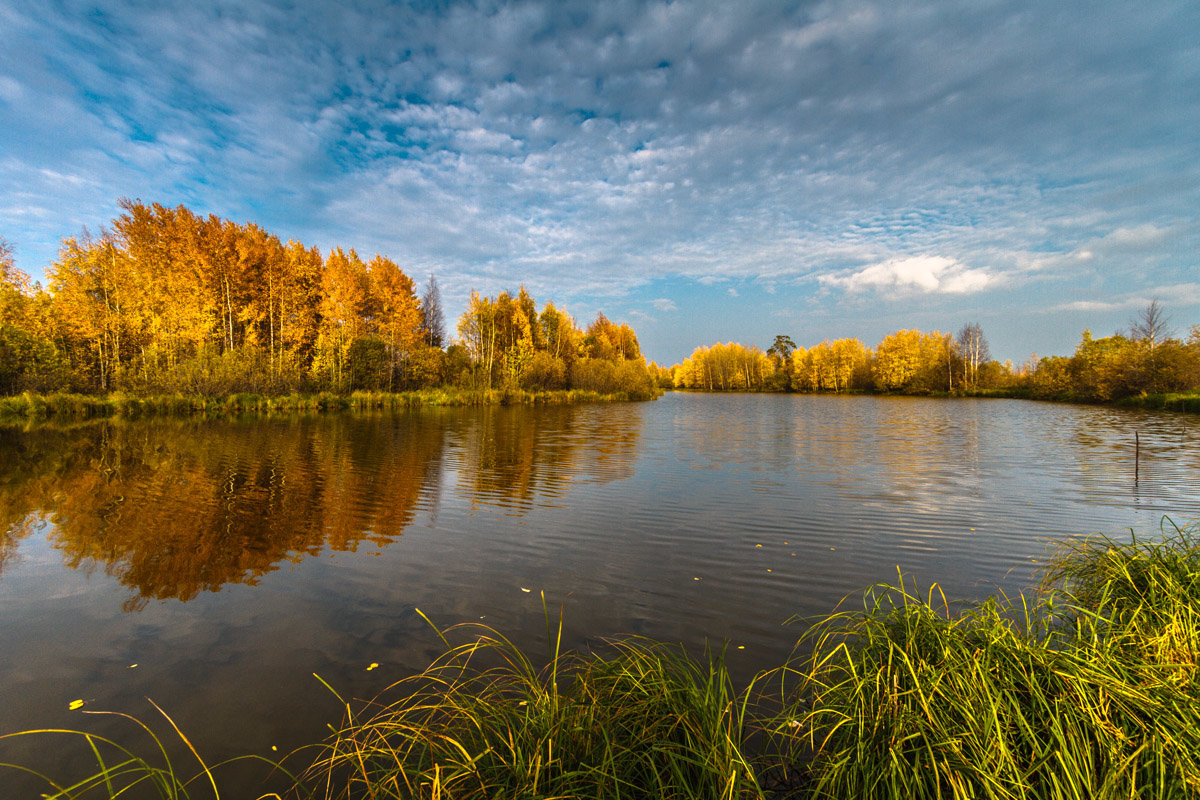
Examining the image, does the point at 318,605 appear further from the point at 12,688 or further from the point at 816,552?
the point at 816,552

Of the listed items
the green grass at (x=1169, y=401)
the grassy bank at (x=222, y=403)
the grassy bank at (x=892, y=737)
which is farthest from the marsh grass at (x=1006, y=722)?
the green grass at (x=1169, y=401)

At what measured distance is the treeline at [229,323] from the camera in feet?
78.8

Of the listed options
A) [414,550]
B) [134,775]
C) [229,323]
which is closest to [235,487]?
[414,550]

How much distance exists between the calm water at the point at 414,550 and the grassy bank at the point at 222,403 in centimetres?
777

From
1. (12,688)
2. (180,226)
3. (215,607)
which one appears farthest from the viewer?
(180,226)

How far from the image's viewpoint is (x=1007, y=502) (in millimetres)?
9023

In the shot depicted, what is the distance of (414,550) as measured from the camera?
6.64m

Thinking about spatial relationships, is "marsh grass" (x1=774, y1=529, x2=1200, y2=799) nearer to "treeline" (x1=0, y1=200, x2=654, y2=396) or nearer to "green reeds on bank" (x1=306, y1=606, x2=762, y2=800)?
"green reeds on bank" (x1=306, y1=606, x2=762, y2=800)

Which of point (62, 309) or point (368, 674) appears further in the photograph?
point (62, 309)

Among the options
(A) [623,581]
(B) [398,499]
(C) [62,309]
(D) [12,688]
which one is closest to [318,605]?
(D) [12,688]

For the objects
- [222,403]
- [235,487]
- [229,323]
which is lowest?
[235,487]

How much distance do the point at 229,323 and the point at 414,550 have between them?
1283 inches

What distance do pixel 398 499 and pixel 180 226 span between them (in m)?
32.9

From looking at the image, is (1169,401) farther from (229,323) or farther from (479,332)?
(229,323)
